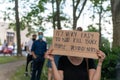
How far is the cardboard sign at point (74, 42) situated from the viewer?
19.4ft

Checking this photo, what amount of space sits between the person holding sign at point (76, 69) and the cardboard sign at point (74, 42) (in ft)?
0.73

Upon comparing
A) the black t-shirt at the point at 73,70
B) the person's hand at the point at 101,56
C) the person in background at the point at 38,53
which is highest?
the person's hand at the point at 101,56

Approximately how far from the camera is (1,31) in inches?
3698

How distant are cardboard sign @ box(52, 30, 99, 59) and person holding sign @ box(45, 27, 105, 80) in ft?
0.73

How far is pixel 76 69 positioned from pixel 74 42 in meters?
0.59

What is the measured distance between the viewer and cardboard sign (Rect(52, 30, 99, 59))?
591cm

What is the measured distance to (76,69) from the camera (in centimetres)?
553

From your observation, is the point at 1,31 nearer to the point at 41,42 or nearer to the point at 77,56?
the point at 41,42

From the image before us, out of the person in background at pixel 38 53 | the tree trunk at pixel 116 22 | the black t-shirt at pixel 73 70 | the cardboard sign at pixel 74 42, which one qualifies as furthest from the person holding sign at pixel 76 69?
the tree trunk at pixel 116 22

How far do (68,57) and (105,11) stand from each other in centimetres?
4462

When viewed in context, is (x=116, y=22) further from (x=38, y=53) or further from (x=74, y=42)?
(x=74, y=42)

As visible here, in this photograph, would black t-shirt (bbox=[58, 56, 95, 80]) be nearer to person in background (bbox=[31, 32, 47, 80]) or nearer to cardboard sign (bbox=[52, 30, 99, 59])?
cardboard sign (bbox=[52, 30, 99, 59])

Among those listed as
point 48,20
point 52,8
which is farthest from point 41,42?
point 48,20

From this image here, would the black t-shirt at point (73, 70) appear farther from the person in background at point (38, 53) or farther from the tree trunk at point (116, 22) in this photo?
the tree trunk at point (116, 22)
